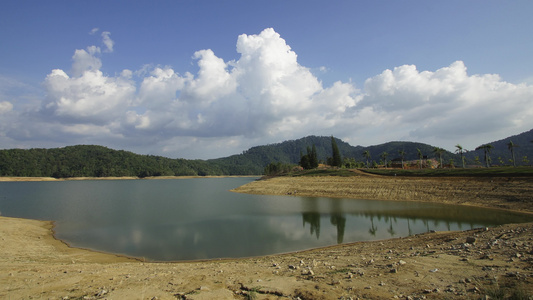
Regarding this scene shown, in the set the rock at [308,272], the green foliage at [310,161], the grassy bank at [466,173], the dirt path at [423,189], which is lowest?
the dirt path at [423,189]

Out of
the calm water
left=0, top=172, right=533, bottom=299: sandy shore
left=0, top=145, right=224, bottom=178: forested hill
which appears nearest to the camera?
left=0, top=172, right=533, bottom=299: sandy shore

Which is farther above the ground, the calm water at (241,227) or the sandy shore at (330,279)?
the sandy shore at (330,279)

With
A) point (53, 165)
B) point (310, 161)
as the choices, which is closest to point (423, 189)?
point (310, 161)

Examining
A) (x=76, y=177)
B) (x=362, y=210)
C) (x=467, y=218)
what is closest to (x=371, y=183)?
(x=362, y=210)

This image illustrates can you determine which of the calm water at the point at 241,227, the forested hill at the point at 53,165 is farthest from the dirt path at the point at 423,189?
the forested hill at the point at 53,165

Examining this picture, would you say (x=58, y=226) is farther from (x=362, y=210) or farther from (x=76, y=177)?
(x=76, y=177)

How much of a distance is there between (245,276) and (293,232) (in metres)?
15.0

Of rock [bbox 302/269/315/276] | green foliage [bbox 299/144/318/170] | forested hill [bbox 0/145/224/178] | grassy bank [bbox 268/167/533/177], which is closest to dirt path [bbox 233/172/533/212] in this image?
grassy bank [bbox 268/167/533/177]

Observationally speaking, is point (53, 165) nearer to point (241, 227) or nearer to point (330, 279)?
point (241, 227)

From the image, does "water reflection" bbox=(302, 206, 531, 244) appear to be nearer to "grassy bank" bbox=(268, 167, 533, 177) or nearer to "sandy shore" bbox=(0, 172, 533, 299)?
"sandy shore" bbox=(0, 172, 533, 299)

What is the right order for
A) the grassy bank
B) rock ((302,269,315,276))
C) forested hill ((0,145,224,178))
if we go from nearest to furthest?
rock ((302,269,315,276)), the grassy bank, forested hill ((0,145,224,178))

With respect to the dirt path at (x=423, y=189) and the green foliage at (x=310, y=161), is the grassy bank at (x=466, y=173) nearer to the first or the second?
the dirt path at (x=423, y=189)

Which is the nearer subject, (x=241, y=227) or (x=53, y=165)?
(x=241, y=227)

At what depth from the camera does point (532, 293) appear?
6.18 m
